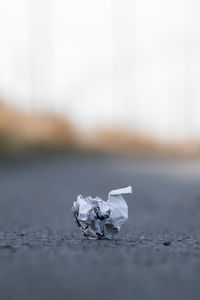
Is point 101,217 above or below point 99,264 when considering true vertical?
above

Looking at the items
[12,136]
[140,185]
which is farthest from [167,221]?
[12,136]

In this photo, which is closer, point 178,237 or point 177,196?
point 178,237

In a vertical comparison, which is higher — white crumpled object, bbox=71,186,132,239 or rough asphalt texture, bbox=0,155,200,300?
white crumpled object, bbox=71,186,132,239

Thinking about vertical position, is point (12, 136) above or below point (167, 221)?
above

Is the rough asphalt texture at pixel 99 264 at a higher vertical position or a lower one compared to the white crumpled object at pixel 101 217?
lower

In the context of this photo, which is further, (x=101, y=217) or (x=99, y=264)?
(x=101, y=217)

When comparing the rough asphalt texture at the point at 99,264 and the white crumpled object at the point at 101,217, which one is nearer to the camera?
the rough asphalt texture at the point at 99,264

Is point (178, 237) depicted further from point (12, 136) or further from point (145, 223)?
point (12, 136)

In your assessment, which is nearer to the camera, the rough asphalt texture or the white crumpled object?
the rough asphalt texture
